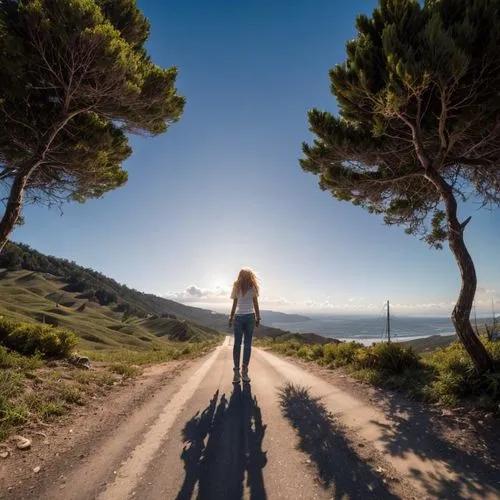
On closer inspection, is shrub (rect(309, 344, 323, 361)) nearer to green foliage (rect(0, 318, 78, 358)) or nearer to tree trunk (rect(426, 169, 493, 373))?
tree trunk (rect(426, 169, 493, 373))

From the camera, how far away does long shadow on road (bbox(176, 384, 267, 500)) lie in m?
3.20

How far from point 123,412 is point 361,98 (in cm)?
905

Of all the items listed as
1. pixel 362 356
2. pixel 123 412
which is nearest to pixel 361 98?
pixel 362 356

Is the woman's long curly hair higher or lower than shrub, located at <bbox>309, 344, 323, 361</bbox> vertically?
higher

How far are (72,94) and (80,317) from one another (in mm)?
76536

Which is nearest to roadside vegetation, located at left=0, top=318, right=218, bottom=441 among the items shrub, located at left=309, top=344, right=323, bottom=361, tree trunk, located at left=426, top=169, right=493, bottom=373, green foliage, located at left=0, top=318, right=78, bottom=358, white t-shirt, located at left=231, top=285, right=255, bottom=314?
green foliage, located at left=0, top=318, right=78, bottom=358

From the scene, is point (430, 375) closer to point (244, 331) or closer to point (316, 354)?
point (244, 331)

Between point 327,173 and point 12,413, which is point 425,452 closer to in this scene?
point 12,413

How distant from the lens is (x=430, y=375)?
7406 mm

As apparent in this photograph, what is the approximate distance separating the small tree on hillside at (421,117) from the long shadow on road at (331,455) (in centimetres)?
366

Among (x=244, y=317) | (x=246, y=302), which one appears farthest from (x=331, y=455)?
(x=246, y=302)

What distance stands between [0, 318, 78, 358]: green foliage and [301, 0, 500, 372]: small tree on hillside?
10053mm

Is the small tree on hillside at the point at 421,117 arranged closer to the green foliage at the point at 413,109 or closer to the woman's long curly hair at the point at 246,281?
the green foliage at the point at 413,109

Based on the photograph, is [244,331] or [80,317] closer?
[244,331]
